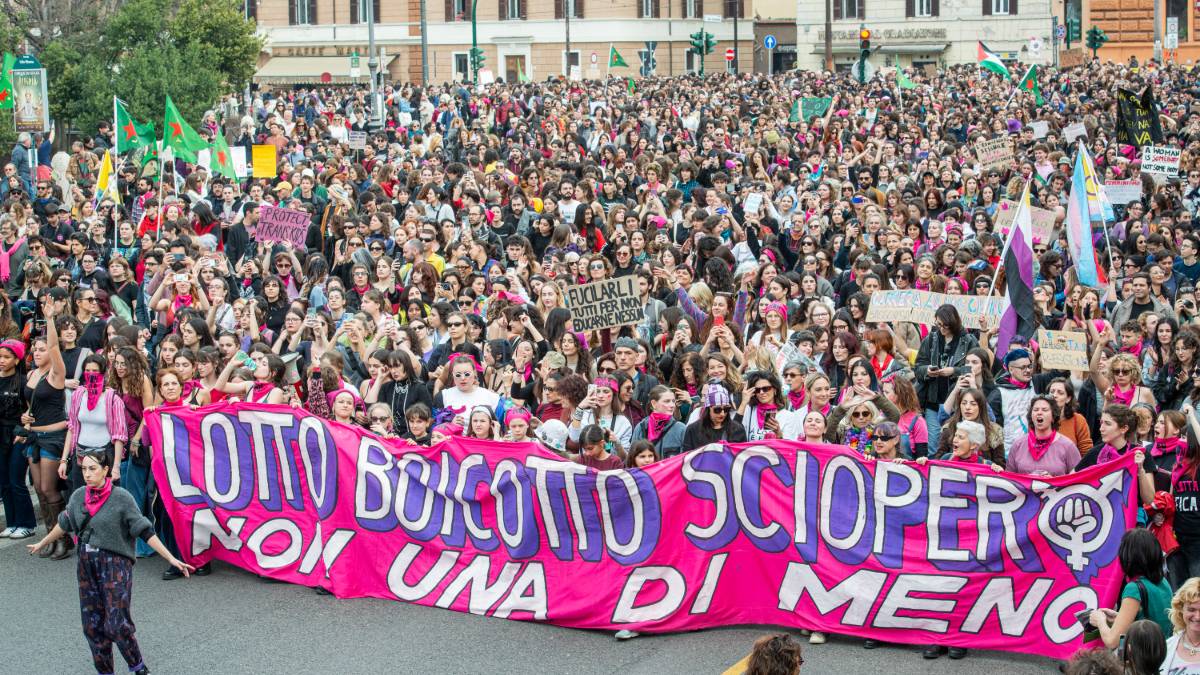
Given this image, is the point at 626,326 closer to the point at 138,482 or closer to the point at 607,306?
the point at 607,306

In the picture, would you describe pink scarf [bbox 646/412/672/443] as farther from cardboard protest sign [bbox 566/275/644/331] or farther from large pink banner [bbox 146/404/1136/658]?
cardboard protest sign [bbox 566/275/644/331]

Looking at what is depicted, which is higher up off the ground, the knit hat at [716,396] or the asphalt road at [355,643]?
the knit hat at [716,396]

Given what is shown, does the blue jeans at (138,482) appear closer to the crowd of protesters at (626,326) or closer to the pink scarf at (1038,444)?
the crowd of protesters at (626,326)

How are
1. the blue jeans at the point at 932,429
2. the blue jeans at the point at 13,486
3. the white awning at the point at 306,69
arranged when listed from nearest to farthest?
the blue jeans at the point at 932,429 < the blue jeans at the point at 13,486 < the white awning at the point at 306,69

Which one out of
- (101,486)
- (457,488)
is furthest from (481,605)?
(101,486)

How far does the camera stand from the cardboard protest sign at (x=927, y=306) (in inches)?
471

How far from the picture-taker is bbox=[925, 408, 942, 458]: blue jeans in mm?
10422

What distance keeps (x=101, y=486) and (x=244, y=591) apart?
168cm

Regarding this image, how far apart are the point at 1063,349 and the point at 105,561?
20.1ft

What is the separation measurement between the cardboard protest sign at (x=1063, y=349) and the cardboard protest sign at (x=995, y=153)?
9268 mm

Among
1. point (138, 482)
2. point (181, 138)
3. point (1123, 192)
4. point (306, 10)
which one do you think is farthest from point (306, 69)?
point (138, 482)

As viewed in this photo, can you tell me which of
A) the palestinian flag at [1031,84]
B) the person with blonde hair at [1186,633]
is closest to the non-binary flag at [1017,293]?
the person with blonde hair at [1186,633]

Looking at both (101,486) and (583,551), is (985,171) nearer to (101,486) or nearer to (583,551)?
(583,551)

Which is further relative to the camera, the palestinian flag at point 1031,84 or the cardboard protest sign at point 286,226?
the palestinian flag at point 1031,84
